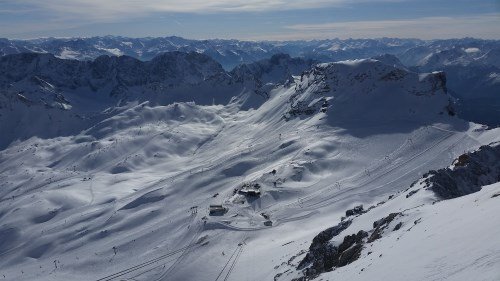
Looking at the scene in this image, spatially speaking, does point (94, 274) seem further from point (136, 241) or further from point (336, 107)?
point (336, 107)

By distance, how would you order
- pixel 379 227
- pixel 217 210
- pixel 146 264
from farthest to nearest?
pixel 217 210
pixel 146 264
pixel 379 227

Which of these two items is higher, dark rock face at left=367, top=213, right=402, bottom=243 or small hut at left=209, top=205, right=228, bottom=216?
dark rock face at left=367, top=213, right=402, bottom=243

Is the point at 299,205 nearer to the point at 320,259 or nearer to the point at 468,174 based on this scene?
the point at 468,174

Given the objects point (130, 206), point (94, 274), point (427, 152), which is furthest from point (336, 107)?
point (94, 274)

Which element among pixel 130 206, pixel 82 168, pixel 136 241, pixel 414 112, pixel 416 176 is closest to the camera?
pixel 136 241

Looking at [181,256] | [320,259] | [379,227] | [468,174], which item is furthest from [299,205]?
[379,227]

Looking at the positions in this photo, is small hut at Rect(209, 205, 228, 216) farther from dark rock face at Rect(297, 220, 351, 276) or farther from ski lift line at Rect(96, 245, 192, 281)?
dark rock face at Rect(297, 220, 351, 276)

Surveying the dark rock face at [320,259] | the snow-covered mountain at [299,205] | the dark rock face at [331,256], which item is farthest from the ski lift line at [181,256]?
the dark rock face at [331,256]

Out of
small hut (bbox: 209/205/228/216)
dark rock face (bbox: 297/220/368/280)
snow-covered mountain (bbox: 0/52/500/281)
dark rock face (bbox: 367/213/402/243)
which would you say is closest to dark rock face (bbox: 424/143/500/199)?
snow-covered mountain (bbox: 0/52/500/281)
